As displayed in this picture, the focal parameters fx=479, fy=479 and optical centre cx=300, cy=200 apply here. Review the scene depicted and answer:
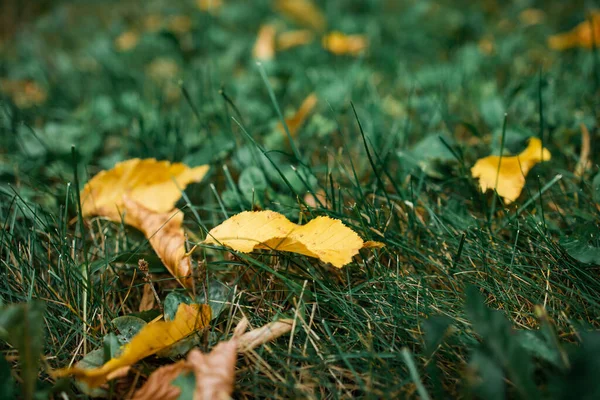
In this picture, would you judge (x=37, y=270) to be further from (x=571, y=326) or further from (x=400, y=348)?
(x=571, y=326)

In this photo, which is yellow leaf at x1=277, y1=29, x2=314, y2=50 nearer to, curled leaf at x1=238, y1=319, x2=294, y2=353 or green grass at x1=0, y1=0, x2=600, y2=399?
green grass at x1=0, y1=0, x2=600, y2=399

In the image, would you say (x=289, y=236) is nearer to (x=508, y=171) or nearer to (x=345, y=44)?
(x=508, y=171)

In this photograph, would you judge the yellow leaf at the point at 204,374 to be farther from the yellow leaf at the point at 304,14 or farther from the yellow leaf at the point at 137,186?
the yellow leaf at the point at 304,14

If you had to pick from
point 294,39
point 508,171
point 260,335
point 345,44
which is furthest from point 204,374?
point 294,39

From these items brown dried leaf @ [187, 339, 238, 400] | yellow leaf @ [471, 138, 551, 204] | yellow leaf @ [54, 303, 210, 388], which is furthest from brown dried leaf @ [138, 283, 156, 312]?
yellow leaf @ [471, 138, 551, 204]

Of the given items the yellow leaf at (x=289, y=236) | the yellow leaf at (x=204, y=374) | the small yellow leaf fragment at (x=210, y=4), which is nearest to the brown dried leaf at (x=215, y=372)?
the yellow leaf at (x=204, y=374)

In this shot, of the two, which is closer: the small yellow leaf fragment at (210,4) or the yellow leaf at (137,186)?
the yellow leaf at (137,186)

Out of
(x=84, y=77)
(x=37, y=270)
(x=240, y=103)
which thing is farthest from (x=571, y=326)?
(x=84, y=77)
